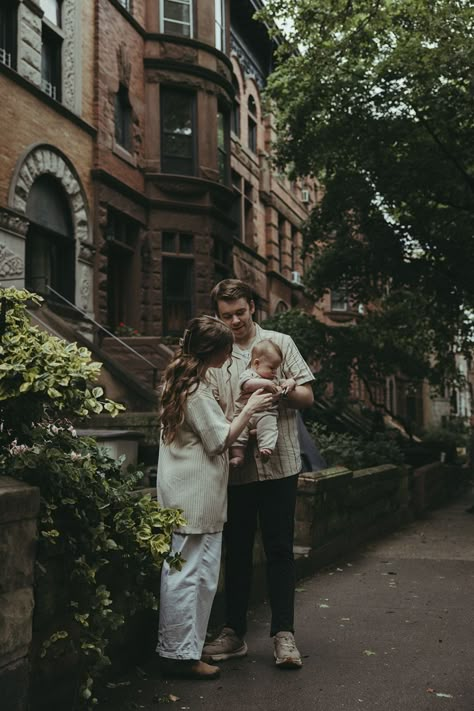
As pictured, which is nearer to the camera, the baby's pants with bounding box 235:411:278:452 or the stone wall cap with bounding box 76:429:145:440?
the baby's pants with bounding box 235:411:278:452

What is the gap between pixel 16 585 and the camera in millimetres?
3342

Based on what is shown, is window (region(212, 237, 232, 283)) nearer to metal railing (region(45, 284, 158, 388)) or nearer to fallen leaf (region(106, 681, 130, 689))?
metal railing (region(45, 284, 158, 388))

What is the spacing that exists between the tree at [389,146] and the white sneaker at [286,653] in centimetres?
1200

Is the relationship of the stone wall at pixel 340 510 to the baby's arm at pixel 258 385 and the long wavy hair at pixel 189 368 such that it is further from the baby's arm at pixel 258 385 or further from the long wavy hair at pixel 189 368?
the long wavy hair at pixel 189 368

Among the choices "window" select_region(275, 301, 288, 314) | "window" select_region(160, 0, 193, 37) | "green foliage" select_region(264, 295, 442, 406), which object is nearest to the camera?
"green foliage" select_region(264, 295, 442, 406)

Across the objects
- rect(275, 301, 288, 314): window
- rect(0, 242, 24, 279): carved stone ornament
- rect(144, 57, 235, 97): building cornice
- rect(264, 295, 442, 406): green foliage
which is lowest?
rect(264, 295, 442, 406): green foliage

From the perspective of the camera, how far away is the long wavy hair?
445 centimetres

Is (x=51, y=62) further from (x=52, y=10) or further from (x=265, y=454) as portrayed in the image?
(x=265, y=454)

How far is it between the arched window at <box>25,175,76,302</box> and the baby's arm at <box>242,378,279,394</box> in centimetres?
1101

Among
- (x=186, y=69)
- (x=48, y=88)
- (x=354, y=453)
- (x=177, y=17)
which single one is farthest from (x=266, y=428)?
(x=177, y=17)

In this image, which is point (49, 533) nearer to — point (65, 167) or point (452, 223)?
point (65, 167)

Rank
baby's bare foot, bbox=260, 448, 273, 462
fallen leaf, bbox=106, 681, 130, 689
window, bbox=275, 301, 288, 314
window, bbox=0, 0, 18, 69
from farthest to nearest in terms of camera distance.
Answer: window, bbox=275, 301, 288, 314 < window, bbox=0, 0, 18, 69 < baby's bare foot, bbox=260, 448, 273, 462 < fallen leaf, bbox=106, 681, 130, 689

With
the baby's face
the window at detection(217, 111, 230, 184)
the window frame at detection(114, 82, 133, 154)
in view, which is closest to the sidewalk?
the baby's face

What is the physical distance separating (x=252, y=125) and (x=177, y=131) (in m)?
8.54
